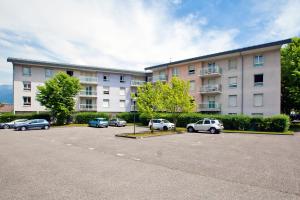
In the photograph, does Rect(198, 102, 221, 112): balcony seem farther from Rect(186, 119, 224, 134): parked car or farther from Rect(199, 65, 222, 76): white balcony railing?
Rect(186, 119, 224, 134): parked car

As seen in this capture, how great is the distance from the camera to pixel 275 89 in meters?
26.7

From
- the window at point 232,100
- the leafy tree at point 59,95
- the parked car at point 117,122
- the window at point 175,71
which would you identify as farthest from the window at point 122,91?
the window at point 232,100

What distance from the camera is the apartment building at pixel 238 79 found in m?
27.1

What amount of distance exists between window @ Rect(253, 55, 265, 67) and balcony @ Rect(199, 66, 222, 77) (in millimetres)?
5041

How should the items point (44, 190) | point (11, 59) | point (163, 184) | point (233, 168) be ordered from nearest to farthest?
point (44, 190), point (163, 184), point (233, 168), point (11, 59)

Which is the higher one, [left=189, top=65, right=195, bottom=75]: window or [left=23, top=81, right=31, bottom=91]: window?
[left=189, top=65, right=195, bottom=75]: window

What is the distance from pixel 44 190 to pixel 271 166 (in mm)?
8059

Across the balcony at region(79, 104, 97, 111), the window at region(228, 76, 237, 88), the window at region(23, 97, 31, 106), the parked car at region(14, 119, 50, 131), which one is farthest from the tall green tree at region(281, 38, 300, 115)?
the window at region(23, 97, 31, 106)

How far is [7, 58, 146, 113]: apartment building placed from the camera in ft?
118

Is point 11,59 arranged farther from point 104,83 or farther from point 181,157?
point 181,157

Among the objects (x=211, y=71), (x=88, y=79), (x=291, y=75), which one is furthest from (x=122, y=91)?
(x=291, y=75)

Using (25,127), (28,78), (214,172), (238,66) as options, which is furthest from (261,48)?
(28,78)

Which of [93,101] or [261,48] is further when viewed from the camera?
[93,101]

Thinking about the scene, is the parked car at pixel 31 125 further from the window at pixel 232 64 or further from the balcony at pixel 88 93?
the window at pixel 232 64
